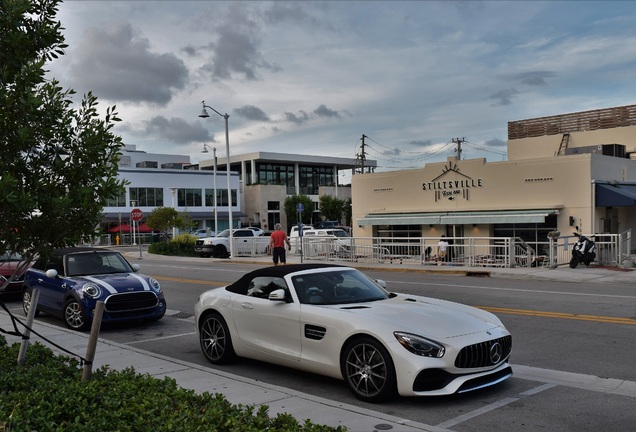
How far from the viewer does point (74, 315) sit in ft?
39.0

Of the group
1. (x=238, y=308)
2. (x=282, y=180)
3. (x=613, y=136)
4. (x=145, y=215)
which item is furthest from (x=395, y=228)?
(x=282, y=180)

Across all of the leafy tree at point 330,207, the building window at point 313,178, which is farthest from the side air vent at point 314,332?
the building window at point 313,178

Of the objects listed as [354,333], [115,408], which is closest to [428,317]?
[354,333]

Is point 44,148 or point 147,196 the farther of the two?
point 147,196

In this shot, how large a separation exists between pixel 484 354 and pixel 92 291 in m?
7.85

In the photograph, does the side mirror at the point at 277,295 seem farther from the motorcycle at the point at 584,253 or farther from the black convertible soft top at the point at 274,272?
the motorcycle at the point at 584,253

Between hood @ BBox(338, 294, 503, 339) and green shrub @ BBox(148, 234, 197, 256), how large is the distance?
33657 mm

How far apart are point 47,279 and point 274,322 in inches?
277

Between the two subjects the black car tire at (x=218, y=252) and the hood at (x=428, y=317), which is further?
the black car tire at (x=218, y=252)

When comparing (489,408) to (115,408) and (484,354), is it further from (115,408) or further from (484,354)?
(115,408)

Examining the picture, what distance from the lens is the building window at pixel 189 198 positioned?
73500mm

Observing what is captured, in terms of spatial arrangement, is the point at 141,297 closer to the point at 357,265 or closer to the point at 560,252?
the point at 357,265

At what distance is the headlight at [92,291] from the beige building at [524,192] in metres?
17.7

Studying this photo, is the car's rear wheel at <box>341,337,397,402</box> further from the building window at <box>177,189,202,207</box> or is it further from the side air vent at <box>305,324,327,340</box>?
the building window at <box>177,189,202,207</box>
